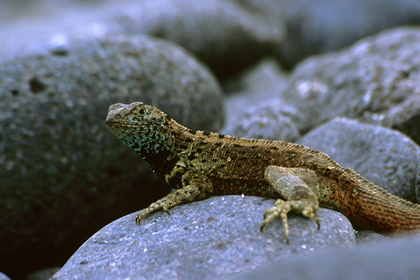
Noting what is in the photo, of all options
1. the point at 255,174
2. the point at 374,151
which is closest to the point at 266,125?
the point at 374,151

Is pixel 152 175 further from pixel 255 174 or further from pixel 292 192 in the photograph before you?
pixel 292 192

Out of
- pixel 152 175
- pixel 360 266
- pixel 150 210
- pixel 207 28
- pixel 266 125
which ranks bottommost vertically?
pixel 360 266

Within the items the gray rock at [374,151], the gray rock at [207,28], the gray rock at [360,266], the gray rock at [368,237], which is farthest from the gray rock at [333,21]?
→ the gray rock at [360,266]

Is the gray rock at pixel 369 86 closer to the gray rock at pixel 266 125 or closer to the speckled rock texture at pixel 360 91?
the speckled rock texture at pixel 360 91

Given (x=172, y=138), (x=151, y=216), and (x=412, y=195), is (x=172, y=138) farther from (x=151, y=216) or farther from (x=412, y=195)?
(x=412, y=195)

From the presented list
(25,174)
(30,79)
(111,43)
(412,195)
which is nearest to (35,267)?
(25,174)
